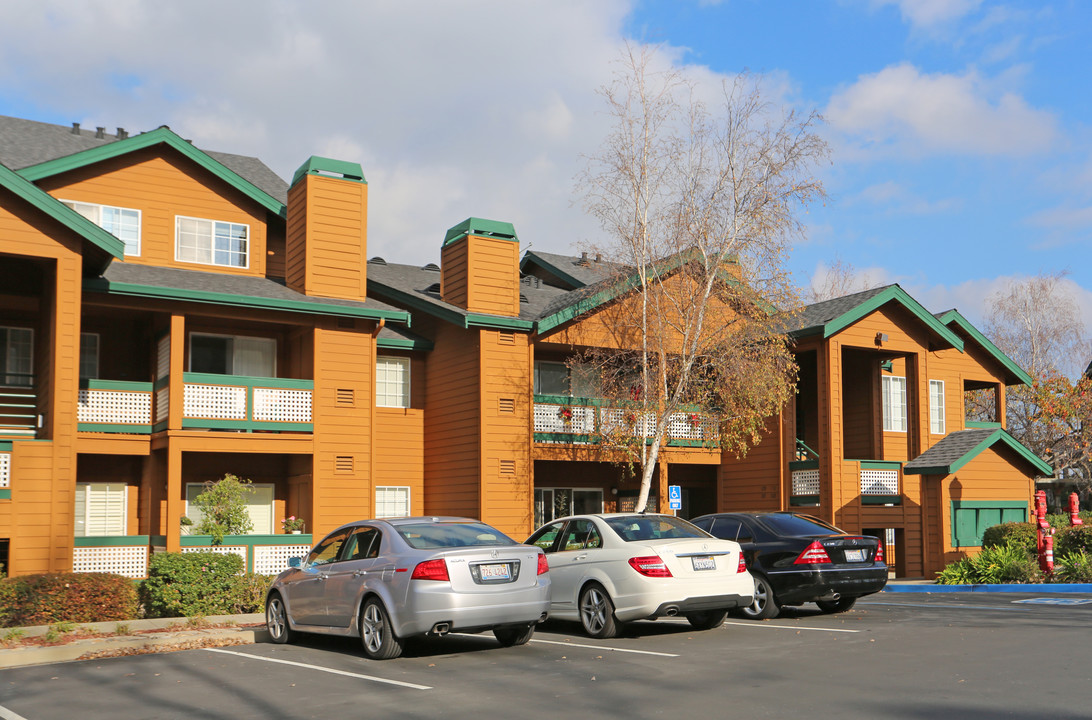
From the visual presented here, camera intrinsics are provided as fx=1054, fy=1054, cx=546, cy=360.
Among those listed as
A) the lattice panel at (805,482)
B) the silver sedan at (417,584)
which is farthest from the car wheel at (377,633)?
the lattice panel at (805,482)

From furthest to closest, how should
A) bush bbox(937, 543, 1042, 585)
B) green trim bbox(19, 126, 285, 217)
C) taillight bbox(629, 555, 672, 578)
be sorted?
green trim bbox(19, 126, 285, 217), bush bbox(937, 543, 1042, 585), taillight bbox(629, 555, 672, 578)

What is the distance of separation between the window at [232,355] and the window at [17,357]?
3.10m

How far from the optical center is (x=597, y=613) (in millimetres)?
12742

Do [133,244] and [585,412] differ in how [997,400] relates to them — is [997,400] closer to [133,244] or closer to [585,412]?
[585,412]

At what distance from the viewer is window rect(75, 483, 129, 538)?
21.3m

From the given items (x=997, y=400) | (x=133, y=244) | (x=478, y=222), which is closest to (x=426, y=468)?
(x=478, y=222)

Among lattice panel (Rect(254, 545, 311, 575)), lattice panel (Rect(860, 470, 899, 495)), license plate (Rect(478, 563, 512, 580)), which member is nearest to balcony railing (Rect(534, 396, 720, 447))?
lattice panel (Rect(860, 470, 899, 495))

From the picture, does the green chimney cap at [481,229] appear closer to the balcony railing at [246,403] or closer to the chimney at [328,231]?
the chimney at [328,231]

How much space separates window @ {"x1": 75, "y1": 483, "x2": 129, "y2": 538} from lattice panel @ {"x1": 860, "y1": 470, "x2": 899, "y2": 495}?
1698 cm

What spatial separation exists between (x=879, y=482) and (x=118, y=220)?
18870 mm

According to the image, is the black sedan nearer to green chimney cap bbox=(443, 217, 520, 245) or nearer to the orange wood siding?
green chimney cap bbox=(443, 217, 520, 245)

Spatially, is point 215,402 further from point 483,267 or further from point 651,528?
point 651,528

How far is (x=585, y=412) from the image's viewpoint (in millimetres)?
24984

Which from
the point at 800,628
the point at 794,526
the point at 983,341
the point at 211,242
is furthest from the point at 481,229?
the point at 983,341
